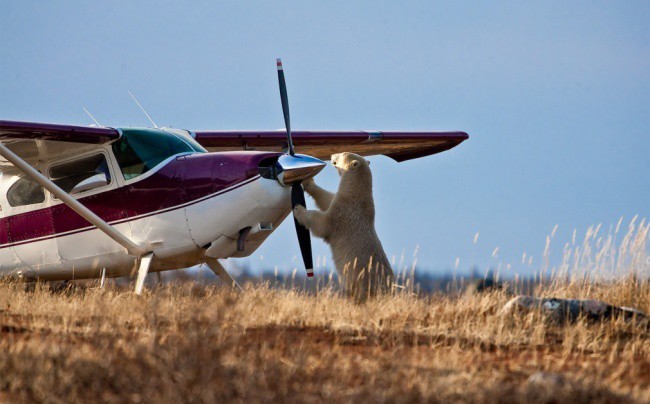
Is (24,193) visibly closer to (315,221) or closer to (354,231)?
(315,221)

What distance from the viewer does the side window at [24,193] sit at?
41.1 ft

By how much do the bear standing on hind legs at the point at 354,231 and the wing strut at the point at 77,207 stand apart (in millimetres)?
2391

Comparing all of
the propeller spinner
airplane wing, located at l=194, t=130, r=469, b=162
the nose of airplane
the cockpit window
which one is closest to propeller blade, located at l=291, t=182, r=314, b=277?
the propeller spinner

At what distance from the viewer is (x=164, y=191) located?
36.4ft

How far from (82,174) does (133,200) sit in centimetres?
112

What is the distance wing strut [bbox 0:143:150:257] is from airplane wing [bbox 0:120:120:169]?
42cm

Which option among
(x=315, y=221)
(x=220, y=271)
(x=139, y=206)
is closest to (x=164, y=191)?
(x=139, y=206)

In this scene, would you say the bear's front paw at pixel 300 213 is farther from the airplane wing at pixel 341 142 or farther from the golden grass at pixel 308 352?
the airplane wing at pixel 341 142

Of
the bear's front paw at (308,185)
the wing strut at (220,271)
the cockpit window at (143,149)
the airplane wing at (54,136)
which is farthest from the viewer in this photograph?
the wing strut at (220,271)

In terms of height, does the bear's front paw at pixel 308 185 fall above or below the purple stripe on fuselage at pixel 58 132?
below

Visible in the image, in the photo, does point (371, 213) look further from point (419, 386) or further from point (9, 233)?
point (9, 233)

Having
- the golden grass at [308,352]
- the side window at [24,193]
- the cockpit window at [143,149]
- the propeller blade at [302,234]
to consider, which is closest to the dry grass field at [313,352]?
the golden grass at [308,352]

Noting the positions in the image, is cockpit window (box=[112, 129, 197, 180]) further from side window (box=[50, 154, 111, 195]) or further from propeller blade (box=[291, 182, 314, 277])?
propeller blade (box=[291, 182, 314, 277])

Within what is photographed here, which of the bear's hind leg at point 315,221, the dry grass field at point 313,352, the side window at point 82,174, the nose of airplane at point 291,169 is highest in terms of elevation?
the nose of airplane at point 291,169
